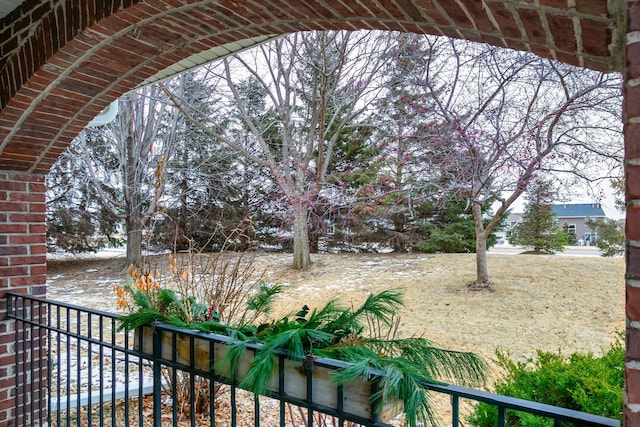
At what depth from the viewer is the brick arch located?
109cm

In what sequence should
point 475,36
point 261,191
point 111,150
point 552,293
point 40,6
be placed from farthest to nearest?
point 261,191 < point 111,150 < point 552,293 < point 40,6 < point 475,36

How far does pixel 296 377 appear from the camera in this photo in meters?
1.04

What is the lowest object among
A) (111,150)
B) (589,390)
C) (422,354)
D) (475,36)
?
(589,390)

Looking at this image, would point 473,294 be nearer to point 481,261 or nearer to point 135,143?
point 481,261

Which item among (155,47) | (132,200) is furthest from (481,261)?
(132,200)

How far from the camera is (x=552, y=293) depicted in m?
6.85

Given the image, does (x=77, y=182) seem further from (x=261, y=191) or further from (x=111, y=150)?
(x=261, y=191)

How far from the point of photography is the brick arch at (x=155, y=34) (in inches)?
43.1

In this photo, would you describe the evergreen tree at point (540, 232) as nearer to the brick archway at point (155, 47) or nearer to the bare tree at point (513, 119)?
the bare tree at point (513, 119)

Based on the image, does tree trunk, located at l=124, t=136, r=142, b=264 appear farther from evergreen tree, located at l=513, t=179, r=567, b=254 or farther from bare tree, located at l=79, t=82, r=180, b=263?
evergreen tree, located at l=513, t=179, r=567, b=254

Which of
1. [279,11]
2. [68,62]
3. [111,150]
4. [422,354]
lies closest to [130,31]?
[68,62]

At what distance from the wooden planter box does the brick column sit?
157cm

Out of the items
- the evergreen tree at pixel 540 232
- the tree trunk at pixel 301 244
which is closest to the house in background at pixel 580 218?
the evergreen tree at pixel 540 232

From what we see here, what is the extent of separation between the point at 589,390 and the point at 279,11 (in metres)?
1.99
